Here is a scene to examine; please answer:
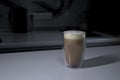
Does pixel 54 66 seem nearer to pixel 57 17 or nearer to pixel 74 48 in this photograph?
pixel 74 48

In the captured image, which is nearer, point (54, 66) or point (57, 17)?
point (54, 66)

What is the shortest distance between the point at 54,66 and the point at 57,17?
3.06 feet

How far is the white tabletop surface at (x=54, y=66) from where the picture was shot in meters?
0.74

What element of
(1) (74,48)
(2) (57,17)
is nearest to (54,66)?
(1) (74,48)

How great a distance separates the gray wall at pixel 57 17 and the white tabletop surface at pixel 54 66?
0.66 metres

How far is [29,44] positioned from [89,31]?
2.14ft

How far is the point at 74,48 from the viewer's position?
2.74 ft

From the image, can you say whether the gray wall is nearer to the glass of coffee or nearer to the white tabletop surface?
the white tabletop surface

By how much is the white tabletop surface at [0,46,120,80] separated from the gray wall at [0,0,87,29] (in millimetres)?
662

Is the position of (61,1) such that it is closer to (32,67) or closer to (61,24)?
(61,24)

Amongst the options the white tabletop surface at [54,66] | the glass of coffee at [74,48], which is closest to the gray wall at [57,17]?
the white tabletop surface at [54,66]

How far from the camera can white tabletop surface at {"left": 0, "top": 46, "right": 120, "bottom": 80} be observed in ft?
2.44

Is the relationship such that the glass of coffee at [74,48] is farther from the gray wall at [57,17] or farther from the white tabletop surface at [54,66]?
→ the gray wall at [57,17]

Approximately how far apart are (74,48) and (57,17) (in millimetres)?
933
